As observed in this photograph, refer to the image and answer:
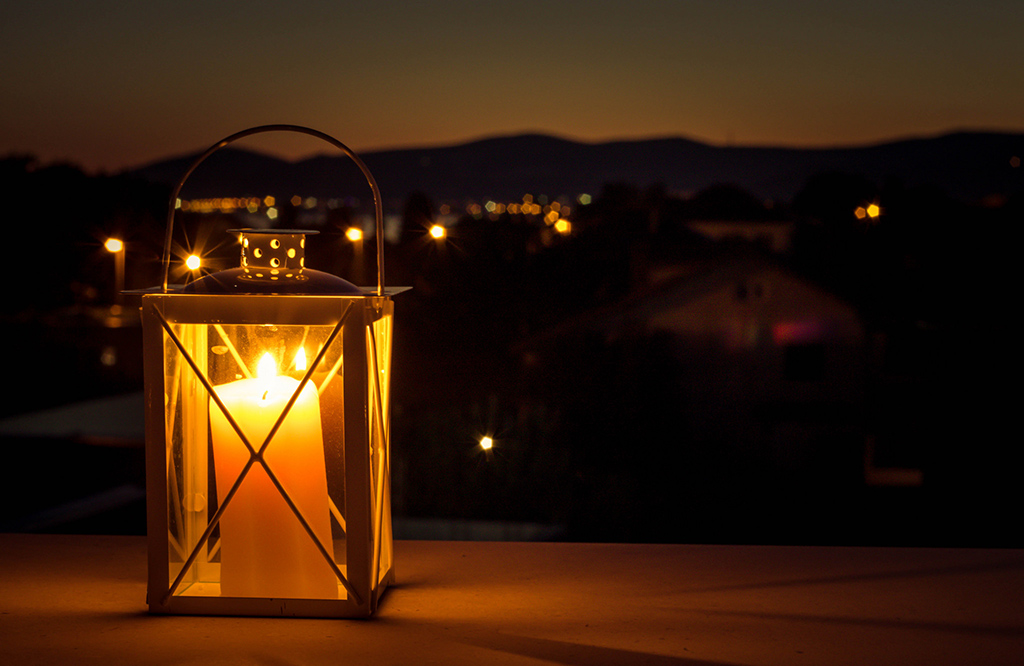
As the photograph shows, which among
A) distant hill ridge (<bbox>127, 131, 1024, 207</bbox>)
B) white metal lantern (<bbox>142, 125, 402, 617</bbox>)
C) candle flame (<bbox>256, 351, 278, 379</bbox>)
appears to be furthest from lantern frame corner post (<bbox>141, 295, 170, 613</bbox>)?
distant hill ridge (<bbox>127, 131, 1024, 207</bbox>)

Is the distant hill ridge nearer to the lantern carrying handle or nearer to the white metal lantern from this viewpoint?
the lantern carrying handle

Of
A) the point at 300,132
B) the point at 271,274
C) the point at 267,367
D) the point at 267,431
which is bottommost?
the point at 267,431

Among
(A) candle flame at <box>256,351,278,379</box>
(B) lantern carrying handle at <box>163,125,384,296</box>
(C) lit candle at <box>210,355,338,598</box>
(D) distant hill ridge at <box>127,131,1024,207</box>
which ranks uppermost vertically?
(D) distant hill ridge at <box>127,131,1024,207</box>

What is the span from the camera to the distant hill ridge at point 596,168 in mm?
7766

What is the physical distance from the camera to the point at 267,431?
1351mm

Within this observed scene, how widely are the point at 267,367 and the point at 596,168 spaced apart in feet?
43.4

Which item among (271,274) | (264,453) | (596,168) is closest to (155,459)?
(264,453)

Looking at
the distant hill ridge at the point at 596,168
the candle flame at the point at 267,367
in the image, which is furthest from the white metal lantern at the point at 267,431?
the distant hill ridge at the point at 596,168

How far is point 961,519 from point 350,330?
1039cm

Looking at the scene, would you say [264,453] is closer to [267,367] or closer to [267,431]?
[267,431]

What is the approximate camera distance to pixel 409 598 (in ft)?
4.96

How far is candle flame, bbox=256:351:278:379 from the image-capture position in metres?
1.35

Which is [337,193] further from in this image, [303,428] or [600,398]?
[303,428]

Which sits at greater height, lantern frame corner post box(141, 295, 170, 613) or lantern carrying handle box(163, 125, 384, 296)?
lantern carrying handle box(163, 125, 384, 296)
